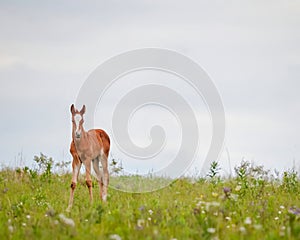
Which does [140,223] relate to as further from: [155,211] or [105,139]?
[105,139]

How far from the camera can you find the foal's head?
39.5 ft

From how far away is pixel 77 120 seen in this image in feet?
39.7

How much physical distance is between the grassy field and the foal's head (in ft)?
5.25

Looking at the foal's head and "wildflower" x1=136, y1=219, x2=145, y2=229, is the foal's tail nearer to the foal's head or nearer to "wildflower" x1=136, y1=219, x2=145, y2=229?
the foal's head

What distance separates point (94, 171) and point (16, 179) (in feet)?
10.3

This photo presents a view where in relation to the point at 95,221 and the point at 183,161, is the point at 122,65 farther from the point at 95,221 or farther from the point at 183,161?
the point at 95,221

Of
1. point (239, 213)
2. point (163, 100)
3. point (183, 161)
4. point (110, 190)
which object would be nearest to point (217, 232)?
point (239, 213)

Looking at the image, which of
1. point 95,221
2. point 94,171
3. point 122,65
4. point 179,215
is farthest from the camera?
point 122,65

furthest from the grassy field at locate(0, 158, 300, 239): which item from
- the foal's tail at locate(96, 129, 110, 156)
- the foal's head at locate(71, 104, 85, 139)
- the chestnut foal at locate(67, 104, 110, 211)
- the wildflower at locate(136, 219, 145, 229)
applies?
the foal's head at locate(71, 104, 85, 139)

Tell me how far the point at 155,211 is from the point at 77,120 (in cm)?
379

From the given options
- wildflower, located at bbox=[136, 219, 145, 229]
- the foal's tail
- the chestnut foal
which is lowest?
wildflower, located at bbox=[136, 219, 145, 229]

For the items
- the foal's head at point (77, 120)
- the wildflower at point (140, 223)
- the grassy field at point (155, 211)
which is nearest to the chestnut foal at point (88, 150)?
the foal's head at point (77, 120)

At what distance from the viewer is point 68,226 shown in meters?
7.12

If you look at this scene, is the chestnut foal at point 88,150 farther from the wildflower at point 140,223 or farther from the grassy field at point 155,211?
the wildflower at point 140,223
